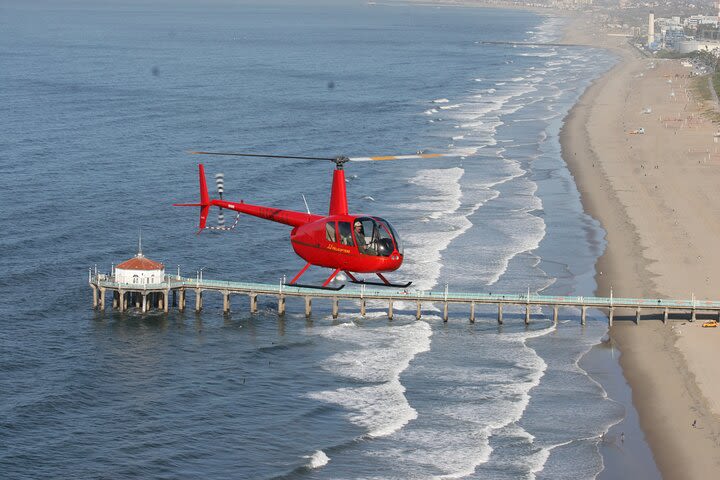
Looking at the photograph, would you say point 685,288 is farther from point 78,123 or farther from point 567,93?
point 567,93

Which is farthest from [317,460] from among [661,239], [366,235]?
[661,239]

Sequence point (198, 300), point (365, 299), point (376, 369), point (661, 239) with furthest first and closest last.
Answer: point (661, 239), point (198, 300), point (365, 299), point (376, 369)

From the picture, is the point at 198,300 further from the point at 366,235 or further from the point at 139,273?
the point at 366,235

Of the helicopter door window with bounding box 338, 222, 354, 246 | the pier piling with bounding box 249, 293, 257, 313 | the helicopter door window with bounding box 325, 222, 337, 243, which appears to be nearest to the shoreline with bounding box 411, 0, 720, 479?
the helicopter door window with bounding box 338, 222, 354, 246

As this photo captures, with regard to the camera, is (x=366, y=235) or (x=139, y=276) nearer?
(x=366, y=235)

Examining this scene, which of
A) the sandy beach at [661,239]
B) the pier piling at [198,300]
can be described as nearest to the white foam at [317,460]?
the sandy beach at [661,239]

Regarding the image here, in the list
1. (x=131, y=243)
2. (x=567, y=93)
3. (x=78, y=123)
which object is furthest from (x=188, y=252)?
(x=567, y=93)
